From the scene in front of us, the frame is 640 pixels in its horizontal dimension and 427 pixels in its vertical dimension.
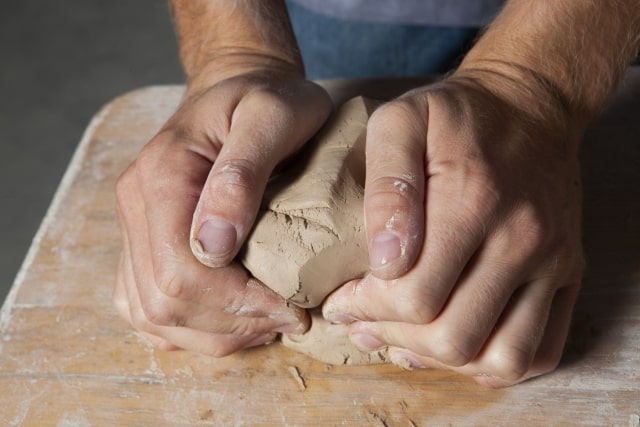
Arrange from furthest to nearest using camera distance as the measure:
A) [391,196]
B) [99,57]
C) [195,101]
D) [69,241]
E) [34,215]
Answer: [99,57] < [34,215] < [69,241] < [195,101] < [391,196]

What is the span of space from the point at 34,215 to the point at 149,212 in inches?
108

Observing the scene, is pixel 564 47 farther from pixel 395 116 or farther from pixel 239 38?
pixel 239 38

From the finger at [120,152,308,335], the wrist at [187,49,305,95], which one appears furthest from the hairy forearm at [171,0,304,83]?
the finger at [120,152,308,335]

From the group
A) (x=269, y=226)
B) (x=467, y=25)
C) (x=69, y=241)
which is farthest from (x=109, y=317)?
(x=467, y=25)

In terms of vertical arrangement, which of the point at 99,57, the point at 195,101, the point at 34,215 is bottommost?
the point at 34,215

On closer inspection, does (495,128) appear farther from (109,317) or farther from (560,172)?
(109,317)

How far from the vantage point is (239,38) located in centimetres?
160

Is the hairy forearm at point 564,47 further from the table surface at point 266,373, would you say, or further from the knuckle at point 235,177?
the knuckle at point 235,177

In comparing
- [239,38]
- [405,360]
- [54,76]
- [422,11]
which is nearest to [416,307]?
[405,360]

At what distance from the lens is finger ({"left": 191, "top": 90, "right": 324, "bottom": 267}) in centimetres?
115

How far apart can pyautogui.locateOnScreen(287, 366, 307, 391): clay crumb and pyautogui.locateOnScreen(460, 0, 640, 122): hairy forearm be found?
26.5 inches

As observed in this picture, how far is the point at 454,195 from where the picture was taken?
112cm

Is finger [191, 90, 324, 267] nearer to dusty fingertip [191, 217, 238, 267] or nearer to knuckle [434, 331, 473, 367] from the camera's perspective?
dusty fingertip [191, 217, 238, 267]

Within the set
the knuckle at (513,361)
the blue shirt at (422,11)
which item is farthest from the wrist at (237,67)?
the knuckle at (513,361)
